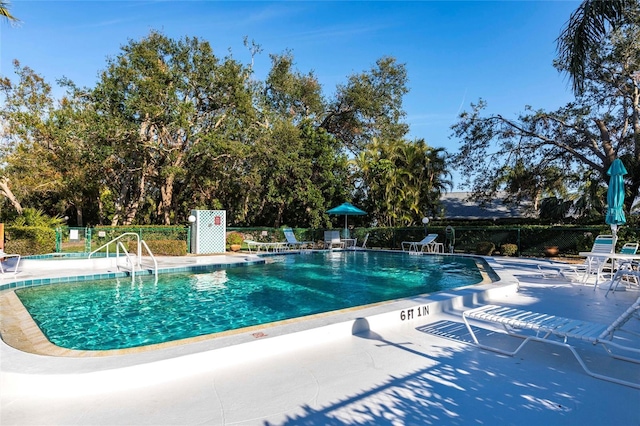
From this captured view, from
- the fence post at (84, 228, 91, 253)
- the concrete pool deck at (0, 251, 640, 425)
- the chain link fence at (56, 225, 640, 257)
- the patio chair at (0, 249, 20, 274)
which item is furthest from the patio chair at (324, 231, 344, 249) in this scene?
the concrete pool deck at (0, 251, 640, 425)

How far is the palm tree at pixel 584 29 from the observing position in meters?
7.34

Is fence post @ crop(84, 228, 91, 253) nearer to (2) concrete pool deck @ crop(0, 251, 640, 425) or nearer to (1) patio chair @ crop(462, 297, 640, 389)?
(2) concrete pool deck @ crop(0, 251, 640, 425)

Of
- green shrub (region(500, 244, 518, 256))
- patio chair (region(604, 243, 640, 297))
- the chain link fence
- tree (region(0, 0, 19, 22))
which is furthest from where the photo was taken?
green shrub (region(500, 244, 518, 256))

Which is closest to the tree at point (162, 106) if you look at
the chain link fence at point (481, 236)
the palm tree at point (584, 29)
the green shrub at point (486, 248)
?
the chain link fence at point (481, 236)

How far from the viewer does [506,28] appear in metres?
15.0

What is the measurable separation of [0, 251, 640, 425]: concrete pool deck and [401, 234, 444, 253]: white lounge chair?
1264 cm

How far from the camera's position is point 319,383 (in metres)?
3.29

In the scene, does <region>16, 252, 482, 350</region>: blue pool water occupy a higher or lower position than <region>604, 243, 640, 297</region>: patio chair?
lower

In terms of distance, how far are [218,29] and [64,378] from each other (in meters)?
19.5

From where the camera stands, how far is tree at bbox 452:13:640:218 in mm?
17641

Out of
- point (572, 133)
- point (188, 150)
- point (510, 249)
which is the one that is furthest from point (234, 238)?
point (572, 133)

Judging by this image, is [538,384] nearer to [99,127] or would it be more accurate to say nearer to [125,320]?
[125,320]

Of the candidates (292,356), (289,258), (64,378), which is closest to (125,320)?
(64,378)

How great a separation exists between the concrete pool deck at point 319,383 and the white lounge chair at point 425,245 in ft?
41.5
